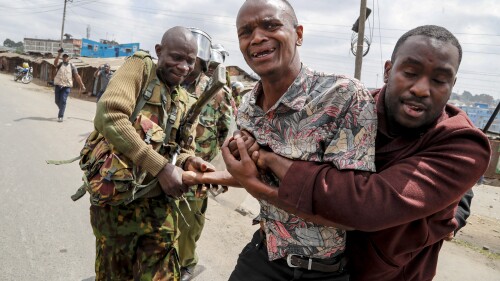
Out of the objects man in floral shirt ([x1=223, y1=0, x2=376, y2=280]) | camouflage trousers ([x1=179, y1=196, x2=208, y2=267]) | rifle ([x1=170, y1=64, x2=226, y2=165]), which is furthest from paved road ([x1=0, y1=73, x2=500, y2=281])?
man in floral shirt ([x1=223, y1=0, x2=376, y2=280])

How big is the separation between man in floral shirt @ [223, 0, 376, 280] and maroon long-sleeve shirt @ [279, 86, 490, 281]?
10 centimetres

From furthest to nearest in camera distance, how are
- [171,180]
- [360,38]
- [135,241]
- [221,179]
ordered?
[360,38]
[135,241]
[171,180]
[221,179]

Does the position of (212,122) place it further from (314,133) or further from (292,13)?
(314,133)

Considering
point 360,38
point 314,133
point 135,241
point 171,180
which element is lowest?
point 135,241

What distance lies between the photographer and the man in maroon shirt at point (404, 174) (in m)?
1.20

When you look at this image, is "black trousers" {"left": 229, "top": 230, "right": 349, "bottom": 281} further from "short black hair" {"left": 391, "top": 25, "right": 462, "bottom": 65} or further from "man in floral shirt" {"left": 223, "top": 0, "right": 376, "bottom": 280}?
"short black hair" {"left": 391, "top": 25, "right": 462, "bottom": 65}

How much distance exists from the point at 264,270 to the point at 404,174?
30.7 inches

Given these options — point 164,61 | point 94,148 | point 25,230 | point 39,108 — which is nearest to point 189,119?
point 164,61

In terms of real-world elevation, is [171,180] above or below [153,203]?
above

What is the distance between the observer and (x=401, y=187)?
3.91ft

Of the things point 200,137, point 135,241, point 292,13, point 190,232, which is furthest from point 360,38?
point 292,13

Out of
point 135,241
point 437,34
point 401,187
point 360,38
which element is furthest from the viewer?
point 360,38

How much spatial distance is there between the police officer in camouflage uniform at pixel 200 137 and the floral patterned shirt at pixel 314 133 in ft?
5.53

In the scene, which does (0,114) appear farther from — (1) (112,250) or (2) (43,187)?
(1) (112,250)
